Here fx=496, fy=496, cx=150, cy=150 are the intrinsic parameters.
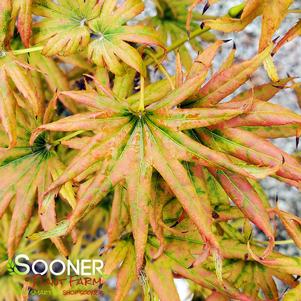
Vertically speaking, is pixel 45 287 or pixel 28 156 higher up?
pixel 28 156

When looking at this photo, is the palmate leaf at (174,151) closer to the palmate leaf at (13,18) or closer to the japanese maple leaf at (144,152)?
the japanese maple leaf at (144,152)

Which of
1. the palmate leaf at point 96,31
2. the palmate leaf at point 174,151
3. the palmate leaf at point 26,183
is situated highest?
the palmate leaf at point 96,31

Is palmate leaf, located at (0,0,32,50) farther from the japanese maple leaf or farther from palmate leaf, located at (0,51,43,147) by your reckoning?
the japanese maple leaf

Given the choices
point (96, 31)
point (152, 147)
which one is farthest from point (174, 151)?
point (96, 31)

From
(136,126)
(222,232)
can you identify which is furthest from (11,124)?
(222,232)

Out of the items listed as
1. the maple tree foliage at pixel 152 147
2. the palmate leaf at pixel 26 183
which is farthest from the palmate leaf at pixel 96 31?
the palmate leaf at pixel 26 183

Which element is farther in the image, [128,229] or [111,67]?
[128,229]

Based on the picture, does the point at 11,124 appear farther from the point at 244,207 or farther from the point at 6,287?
the point at 6,287
